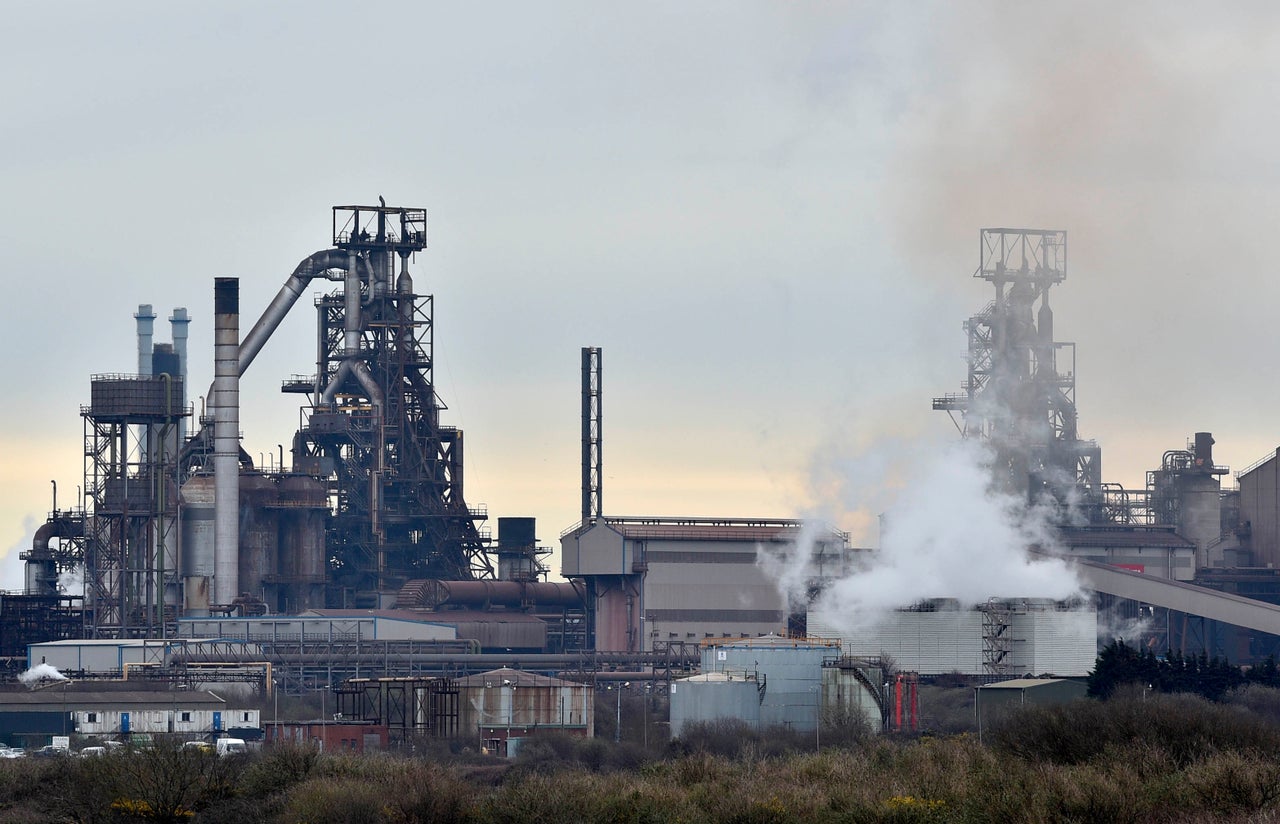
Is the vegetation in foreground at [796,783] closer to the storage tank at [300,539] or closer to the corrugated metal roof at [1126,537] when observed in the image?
the storage tank at [300,539]

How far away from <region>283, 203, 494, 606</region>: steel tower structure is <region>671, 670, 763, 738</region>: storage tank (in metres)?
34.2

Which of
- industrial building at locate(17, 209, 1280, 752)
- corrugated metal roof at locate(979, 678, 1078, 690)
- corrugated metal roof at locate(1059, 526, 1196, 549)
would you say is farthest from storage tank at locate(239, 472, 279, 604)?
corrugated metal roof at locate(979, 678, 1078, 690)

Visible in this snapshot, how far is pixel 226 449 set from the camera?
110188 millimetres

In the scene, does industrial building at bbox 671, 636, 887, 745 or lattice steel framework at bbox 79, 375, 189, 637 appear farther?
lattice steel framework at bbox 79, 375, 189, 637

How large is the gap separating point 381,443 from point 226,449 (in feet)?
26.7

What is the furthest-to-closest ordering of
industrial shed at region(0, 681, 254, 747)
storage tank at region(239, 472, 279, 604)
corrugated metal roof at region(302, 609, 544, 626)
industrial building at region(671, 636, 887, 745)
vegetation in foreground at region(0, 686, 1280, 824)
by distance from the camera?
storage tank at region(239, 472, 279, 604) → corrugated metal roof at region(302, 609, 544, 626) → industrial shed at region(0, 681, 254, 747) → industrial building at region(671, 636, 887, 745) → vegetation in foreground at region(0, 686, 1280, 824)

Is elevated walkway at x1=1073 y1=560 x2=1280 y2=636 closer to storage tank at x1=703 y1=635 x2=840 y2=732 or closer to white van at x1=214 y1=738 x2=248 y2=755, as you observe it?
storage tank at x1=703 y1=635 x2=840 y2=732

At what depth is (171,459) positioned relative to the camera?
112812 mm

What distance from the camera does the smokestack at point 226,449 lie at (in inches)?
4313

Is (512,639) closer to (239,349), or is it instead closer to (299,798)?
(239,349)

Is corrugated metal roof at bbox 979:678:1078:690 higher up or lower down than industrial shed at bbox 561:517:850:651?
lower down

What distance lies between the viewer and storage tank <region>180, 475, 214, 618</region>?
111 m

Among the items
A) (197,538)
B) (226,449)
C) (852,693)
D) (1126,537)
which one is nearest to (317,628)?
(197,538)

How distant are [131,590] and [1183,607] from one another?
4654 centimetres
